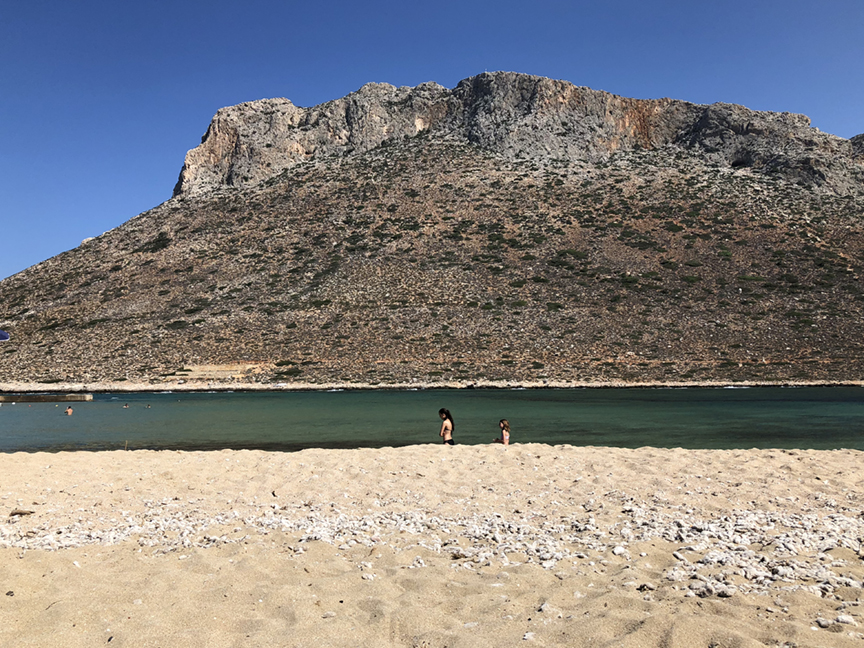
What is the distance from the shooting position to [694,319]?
52750mm

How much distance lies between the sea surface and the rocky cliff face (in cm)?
4842

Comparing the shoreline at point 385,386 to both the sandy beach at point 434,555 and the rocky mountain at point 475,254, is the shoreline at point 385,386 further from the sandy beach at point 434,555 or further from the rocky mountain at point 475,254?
the sandy beach at point 434,555

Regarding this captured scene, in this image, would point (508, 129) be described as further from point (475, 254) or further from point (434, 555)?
point (434, 555)

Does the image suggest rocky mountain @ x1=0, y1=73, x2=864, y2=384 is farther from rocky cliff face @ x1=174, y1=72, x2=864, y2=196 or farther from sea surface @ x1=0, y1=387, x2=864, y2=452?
sea surface @ x1=0, y1=387, x2=864, y2=452

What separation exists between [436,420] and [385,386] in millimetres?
20047

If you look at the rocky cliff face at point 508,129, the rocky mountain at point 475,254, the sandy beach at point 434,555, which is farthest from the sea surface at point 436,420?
the rocky cliff face at point 508,129

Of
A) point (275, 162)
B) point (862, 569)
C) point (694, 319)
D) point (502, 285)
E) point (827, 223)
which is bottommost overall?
point (862, 569)

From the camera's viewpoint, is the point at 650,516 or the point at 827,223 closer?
the point at 650,516

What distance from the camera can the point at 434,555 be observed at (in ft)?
22.7

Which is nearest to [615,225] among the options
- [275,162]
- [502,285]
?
[502,285]

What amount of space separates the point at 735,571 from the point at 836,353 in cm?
5107

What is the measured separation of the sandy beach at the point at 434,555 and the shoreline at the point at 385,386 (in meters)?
32.2

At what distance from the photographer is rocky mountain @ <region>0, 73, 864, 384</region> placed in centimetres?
4966

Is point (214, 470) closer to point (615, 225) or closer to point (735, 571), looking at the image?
point (735, 571)
